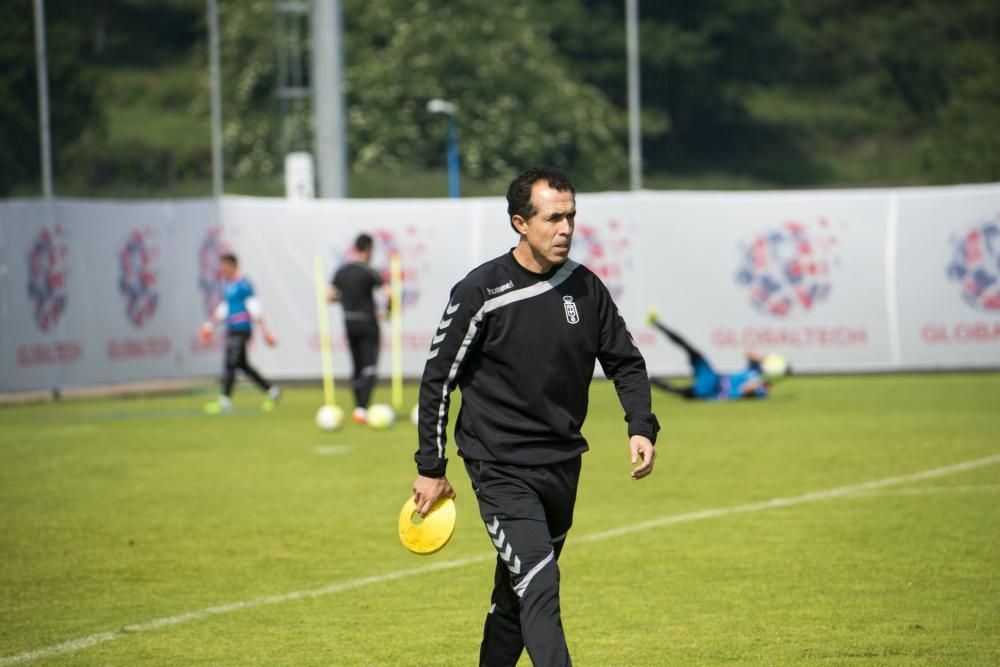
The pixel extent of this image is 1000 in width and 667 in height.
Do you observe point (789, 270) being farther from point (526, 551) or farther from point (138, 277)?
point (526, 551)

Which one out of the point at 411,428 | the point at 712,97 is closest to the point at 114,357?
the point at 411,428

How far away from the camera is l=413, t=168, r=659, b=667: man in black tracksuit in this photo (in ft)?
20.8

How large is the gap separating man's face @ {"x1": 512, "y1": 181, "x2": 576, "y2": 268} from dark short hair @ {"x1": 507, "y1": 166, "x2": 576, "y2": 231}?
0.02m

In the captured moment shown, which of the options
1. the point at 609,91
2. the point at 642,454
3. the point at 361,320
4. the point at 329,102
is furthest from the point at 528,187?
the point at 609,91

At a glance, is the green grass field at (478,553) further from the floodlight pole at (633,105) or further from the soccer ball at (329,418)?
the floodlight pole at (633,105)

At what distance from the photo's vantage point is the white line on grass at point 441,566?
826cm

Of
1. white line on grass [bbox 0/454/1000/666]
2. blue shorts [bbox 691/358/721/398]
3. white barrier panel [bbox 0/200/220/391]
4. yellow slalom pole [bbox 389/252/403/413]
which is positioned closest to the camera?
white line on grass [bbox 0/454/1000/666]

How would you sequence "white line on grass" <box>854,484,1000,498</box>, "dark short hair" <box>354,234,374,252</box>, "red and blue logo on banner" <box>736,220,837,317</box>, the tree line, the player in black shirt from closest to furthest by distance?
"white line on grass" <box>854,484,1000,498</box>
"dark short hair" <box>354,234,374,252</box>
the player in black shirt
"red and blue logo on banner" <box>736,220,837,317</box>
the tree line

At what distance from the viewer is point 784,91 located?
190 feet

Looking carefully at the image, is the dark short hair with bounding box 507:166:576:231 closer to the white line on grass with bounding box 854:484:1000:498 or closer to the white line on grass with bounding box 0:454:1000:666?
the white line on grass with bounding box 0:454:1000:666

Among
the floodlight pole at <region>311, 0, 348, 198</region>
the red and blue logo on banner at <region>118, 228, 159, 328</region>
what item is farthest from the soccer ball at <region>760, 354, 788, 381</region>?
the floodlight pole at <region>311, 0, 348, 198</region>

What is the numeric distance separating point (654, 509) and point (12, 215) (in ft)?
45.2

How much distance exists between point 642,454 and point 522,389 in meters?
0.54

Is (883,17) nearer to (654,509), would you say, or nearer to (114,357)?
(114,357)
